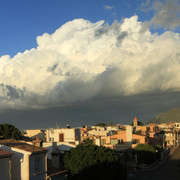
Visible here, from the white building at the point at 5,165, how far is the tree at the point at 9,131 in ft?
248

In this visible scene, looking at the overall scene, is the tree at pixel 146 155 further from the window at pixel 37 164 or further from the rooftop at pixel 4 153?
the rooftop at pixel 4 153

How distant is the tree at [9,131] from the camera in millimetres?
96287

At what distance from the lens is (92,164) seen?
32.5 meters

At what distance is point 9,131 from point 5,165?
78.9 m

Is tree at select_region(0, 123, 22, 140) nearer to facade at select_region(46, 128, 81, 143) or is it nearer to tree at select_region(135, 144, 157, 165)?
facade at select_region(46, 128, 81, 143)

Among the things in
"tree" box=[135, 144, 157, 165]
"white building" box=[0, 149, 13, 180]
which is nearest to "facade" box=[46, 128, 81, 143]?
"tree" box=[135, 144, 157, 165]

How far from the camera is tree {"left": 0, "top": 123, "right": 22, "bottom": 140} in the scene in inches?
3791

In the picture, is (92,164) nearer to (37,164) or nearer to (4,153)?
(37,164)

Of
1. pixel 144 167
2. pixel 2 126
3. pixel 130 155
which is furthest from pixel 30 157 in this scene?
pixel 2 126

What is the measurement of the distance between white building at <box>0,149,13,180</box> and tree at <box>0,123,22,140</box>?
7566 cm

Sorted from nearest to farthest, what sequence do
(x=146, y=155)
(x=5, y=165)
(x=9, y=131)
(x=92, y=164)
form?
(x=5, y=165) → (x=92, y=164) → (x=146, y=155) → (x=9, y=131)

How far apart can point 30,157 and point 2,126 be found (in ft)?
259

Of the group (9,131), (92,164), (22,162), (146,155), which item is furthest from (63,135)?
(22,162)

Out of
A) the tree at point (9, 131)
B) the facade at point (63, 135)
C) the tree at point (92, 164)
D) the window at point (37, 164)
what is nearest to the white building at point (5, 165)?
the window at point (37, 164)
